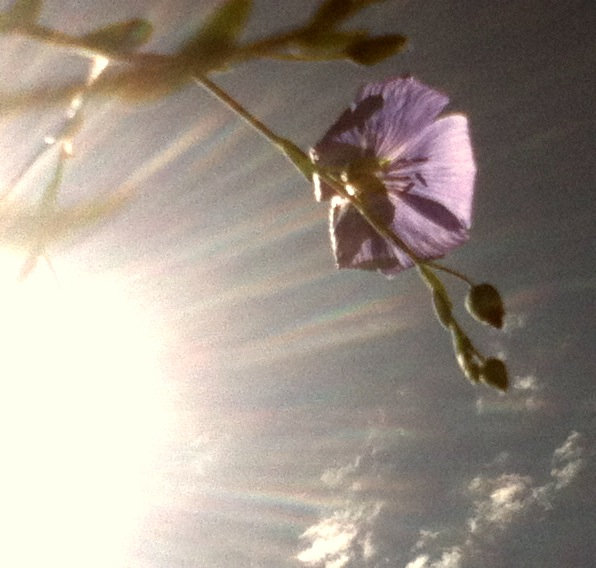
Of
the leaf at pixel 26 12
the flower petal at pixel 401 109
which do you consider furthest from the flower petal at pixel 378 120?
the leaf at pixel 26 12

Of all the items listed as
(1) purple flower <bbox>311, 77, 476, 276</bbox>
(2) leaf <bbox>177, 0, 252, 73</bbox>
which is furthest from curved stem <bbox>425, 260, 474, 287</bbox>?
(2) leaf <bbox>177, 0, 252, 73</bbox>

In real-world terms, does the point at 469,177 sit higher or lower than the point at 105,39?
lower

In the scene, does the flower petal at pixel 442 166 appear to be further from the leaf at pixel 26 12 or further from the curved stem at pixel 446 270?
the leaf at pixel 26 12

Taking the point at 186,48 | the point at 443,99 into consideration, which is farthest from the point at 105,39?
the point at 443,99

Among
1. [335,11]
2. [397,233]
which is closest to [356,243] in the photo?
[397,233]

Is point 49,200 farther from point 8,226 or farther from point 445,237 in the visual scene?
point 445,237
